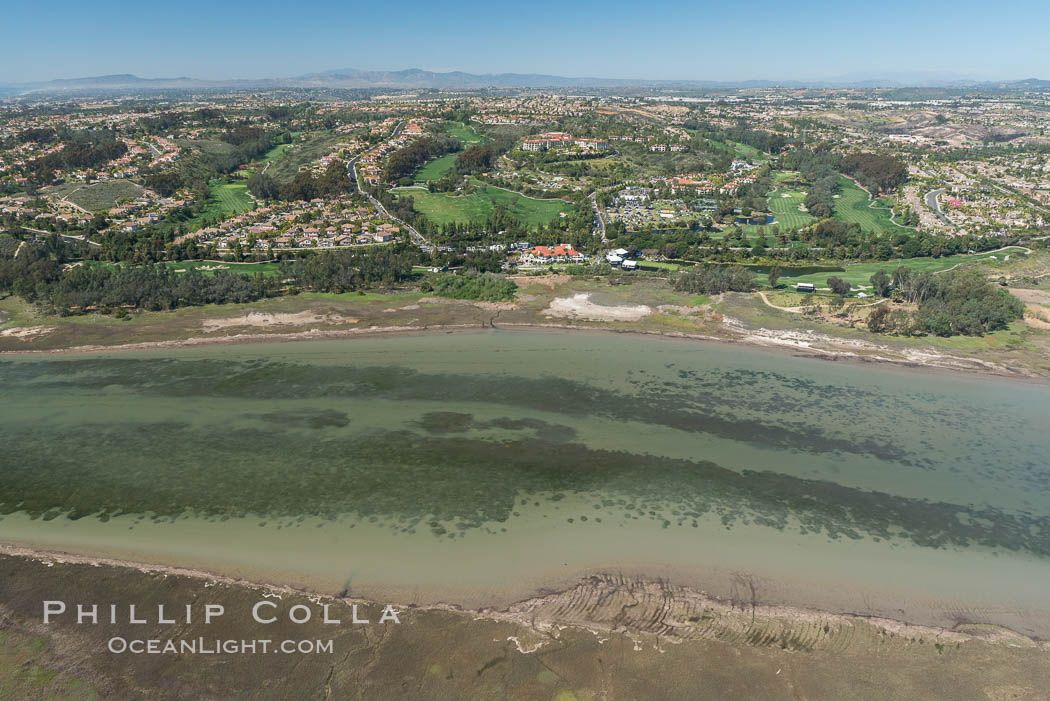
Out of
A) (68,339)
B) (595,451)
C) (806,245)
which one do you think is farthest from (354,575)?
(806,245)

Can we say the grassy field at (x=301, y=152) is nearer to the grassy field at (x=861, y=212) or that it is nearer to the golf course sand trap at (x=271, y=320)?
the golf course sand trap at (x=271, y=320)

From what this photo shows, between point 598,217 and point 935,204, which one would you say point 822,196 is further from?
point 598,217

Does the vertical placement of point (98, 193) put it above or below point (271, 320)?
above

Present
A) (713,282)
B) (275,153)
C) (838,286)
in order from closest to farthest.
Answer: (713,282) < (838,286) < (275,153)

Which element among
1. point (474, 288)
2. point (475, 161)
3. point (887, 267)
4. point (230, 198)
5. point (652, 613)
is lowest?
point (652, 613)

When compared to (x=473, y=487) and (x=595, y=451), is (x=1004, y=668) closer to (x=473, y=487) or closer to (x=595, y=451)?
(x=595, y=451)

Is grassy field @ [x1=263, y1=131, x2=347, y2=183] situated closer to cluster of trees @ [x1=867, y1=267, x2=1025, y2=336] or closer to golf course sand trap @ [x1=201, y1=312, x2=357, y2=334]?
golf course sand trap @ [x1=201, y1=312, x2=357, y2=334]

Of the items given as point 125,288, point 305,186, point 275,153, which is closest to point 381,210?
point 305,186
